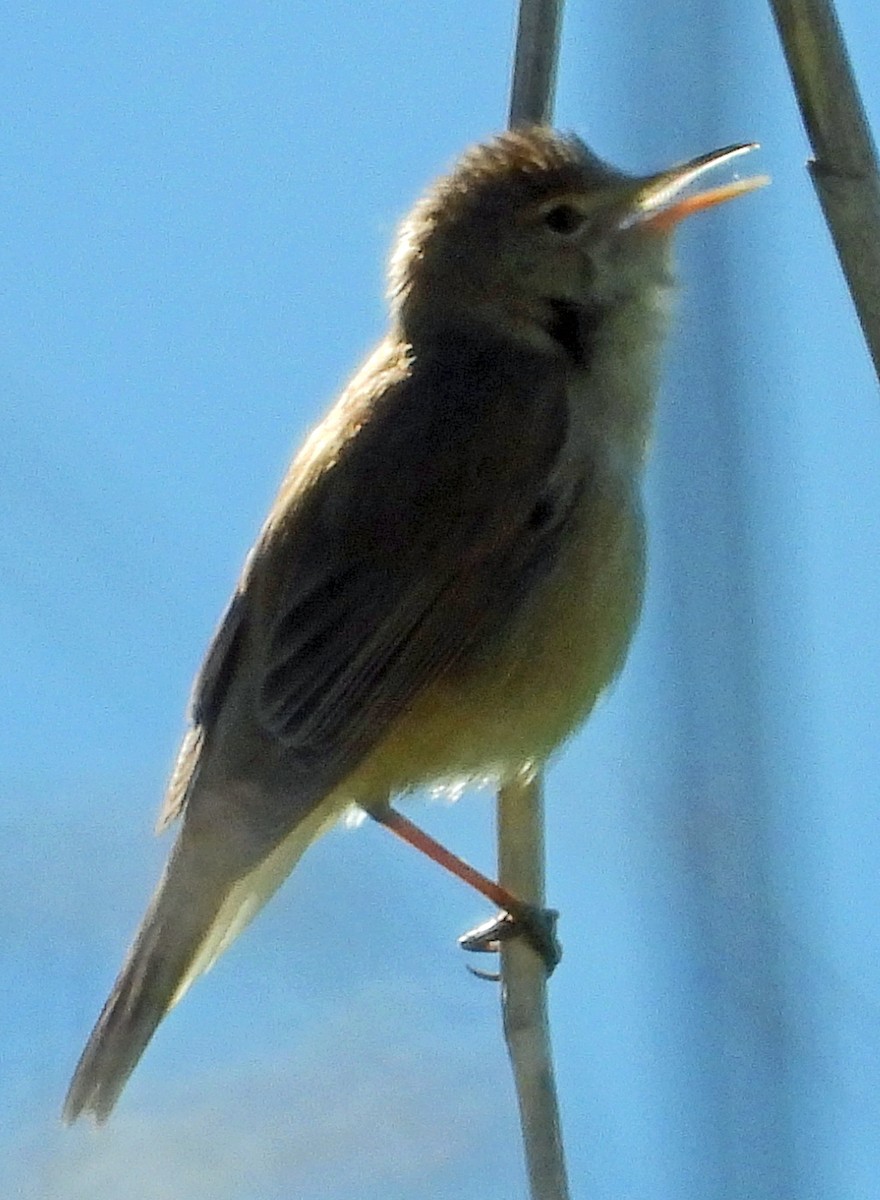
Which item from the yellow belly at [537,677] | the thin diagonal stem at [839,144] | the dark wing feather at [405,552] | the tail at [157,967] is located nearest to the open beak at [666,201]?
the dark wing feather at [405,552]

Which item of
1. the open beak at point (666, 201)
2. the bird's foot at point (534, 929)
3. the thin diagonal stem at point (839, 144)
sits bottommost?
the bird's foot at point (534, 929)

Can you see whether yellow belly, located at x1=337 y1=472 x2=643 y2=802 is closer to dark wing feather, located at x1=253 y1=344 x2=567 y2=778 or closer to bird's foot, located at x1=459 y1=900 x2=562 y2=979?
dark wing feather, located at x1=253 y1=344 x2=567 y2=778

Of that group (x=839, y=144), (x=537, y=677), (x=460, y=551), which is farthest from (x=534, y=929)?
(x=839, y=144)

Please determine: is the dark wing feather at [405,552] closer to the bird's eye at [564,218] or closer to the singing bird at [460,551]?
the singing bird at [460,551]

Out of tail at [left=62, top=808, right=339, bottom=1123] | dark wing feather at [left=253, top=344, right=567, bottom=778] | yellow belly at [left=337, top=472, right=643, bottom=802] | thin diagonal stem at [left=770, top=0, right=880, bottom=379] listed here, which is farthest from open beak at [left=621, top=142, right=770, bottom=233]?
tail at [left=62, top=808, right=339, bottom=1123]

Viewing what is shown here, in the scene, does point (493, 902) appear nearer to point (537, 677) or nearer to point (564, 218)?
point (537, 677)

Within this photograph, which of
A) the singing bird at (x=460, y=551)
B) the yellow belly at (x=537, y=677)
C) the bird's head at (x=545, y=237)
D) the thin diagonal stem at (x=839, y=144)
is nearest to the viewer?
the thin diagonal stem at (x=839, y=144)
